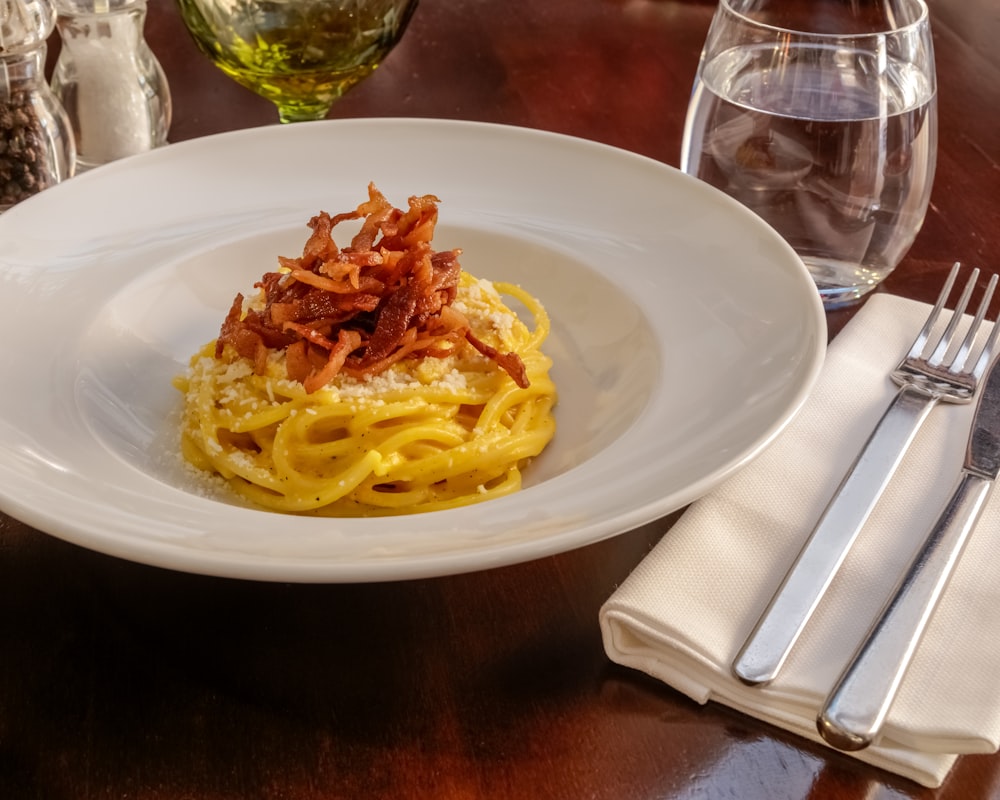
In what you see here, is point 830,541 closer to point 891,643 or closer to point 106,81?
point 891,643

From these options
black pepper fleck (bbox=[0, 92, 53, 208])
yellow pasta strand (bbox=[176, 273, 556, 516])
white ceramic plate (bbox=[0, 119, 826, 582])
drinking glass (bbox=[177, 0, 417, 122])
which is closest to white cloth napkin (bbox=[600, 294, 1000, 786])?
white ceramic plate (bbox=[0, 119, 826, 582])

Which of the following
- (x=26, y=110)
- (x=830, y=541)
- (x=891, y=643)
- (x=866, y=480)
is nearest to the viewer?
(x=891, y=643)

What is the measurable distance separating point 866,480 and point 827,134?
602mm

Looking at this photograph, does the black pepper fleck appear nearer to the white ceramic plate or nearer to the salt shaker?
the salt shaker

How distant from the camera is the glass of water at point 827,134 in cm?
171

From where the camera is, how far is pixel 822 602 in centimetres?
123

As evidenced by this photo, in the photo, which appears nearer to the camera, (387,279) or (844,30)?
(387,279)

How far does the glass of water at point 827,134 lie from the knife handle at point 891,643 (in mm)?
625

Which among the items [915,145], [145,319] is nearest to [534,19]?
[915,145]

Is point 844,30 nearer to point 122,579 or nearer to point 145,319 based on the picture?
point 145,319

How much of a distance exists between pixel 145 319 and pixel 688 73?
1587 millimetres

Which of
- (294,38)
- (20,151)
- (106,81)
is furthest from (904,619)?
(106,81)

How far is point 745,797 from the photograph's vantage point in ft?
3.57

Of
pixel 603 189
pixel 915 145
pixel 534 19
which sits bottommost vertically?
pixel 534 19
